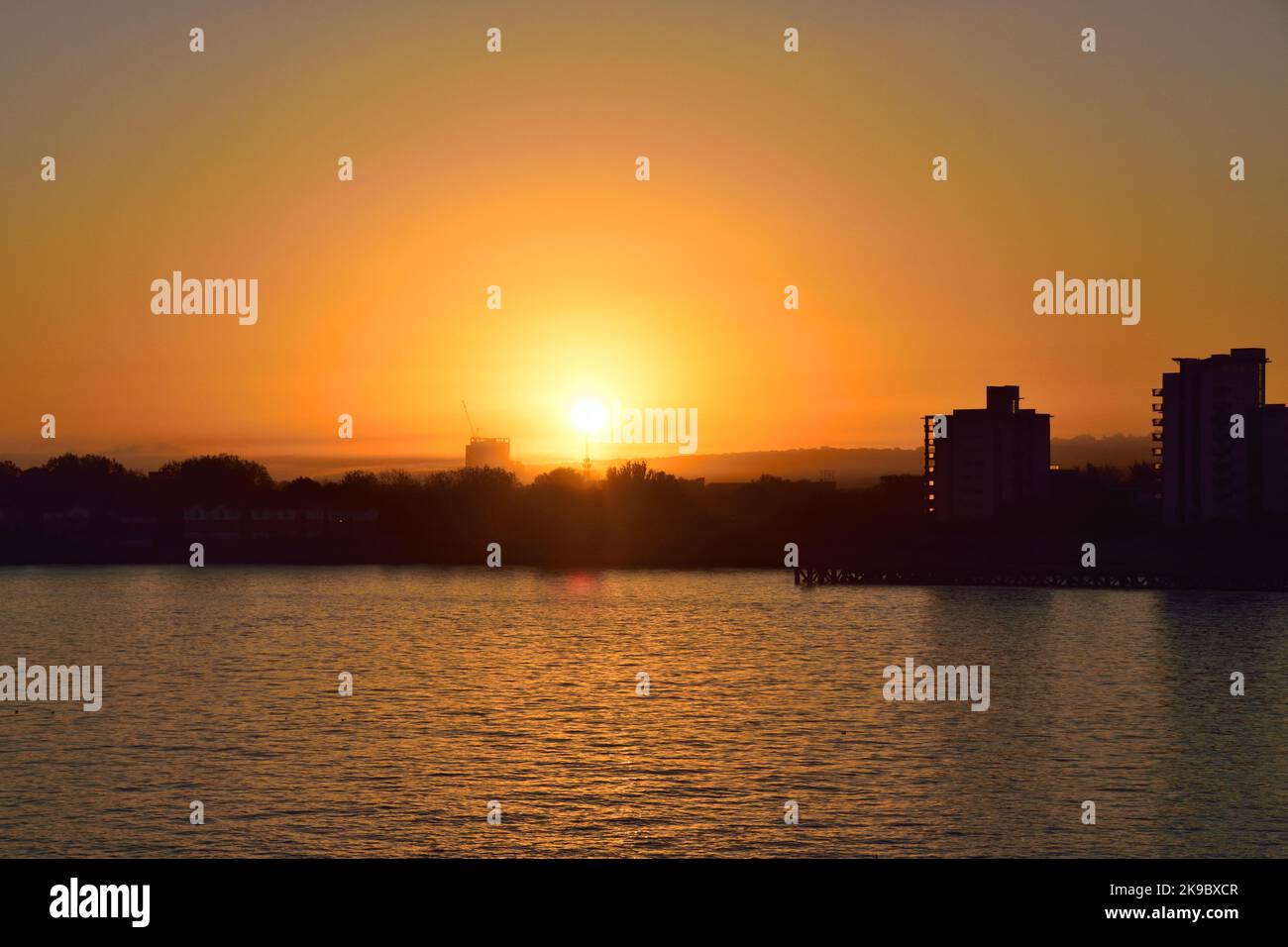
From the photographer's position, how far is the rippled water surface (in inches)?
1743

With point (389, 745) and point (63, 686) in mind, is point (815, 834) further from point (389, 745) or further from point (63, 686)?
point (63, 686)

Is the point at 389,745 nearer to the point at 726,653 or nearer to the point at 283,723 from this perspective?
the point at 283,723

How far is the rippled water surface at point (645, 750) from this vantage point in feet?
145

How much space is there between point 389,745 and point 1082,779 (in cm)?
3361

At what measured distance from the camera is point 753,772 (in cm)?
5641

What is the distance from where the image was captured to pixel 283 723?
242ft

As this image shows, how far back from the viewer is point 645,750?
63.2 m

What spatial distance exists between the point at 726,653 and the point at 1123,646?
135 feet
